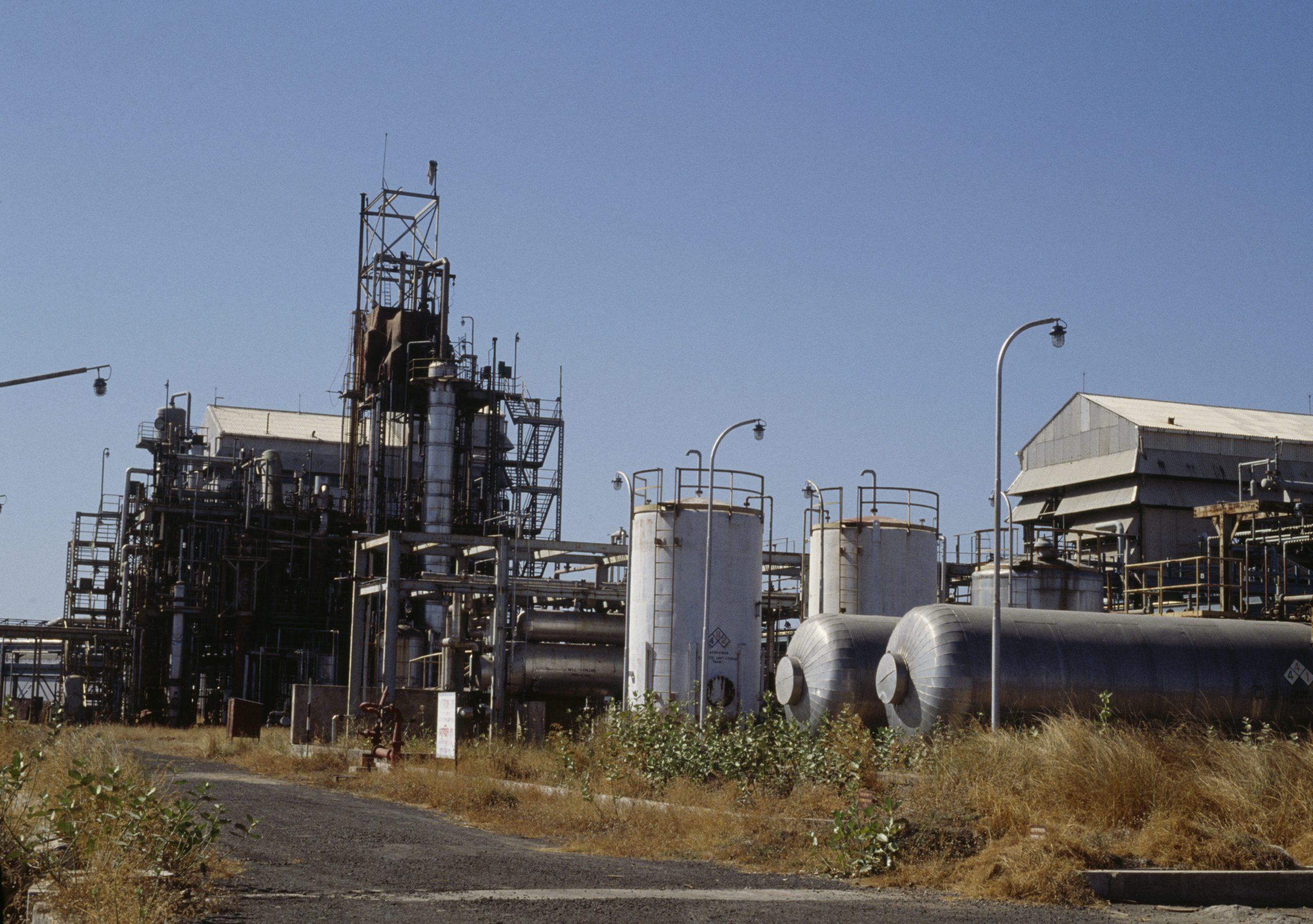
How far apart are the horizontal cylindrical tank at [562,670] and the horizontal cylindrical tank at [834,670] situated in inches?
459

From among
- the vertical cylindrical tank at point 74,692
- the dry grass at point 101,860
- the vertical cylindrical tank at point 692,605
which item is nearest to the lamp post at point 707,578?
the vertical cylindrical tank at point 692,605

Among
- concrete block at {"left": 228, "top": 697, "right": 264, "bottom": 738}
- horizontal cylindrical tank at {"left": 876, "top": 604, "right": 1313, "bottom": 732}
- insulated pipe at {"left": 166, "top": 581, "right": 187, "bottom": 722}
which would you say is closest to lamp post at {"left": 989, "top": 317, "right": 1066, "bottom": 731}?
horizontal cylindrical tank at {"left": 876, "top": 604, "right": 1313, "bottom": 732}

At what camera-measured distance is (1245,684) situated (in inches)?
944

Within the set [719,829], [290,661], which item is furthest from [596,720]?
[290,661]

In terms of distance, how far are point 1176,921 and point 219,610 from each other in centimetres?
4695

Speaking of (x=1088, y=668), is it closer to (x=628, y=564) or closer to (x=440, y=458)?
(x=628, y=564)

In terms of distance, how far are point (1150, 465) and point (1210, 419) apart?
259 inches

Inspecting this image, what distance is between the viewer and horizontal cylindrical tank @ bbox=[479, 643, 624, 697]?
37500mm

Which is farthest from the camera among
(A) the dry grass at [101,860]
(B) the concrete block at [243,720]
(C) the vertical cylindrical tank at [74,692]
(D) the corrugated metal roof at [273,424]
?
(D) the corrugated metal roof at [273,424]

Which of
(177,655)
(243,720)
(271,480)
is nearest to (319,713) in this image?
(243,720)

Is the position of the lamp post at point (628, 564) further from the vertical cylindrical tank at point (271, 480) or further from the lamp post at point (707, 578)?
the vertical cylindrical tank at point (271, 480)

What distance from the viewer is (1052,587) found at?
117 ft

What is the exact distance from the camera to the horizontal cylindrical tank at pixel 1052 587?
3550 centimetres

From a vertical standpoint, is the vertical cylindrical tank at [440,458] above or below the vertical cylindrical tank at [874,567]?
above
